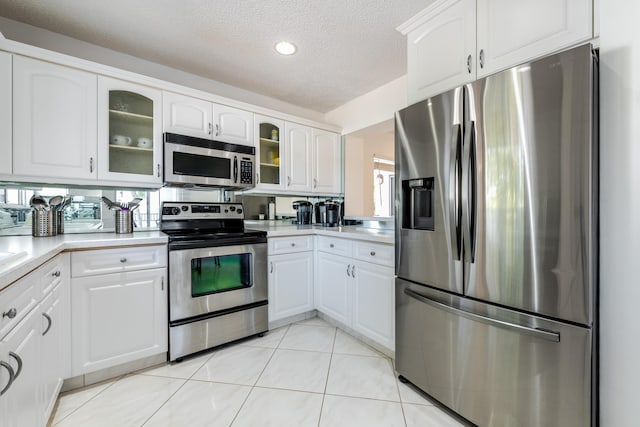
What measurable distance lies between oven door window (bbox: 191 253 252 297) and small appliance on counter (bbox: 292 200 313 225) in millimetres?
1069

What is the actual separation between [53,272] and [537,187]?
7.35ft

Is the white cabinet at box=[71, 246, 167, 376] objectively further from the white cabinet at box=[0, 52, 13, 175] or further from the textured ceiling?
the textured ceiling

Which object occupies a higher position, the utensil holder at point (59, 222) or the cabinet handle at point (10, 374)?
the utensil holder at point (59, 222)

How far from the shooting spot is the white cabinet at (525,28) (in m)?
1.10

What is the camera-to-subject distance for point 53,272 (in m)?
1.37

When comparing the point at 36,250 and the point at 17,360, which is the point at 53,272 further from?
the point at 17,360

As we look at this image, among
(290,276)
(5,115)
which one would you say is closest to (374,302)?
(290,276)

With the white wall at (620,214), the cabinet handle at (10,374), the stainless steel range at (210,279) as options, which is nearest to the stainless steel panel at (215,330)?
the stainless steel range at (210,279)

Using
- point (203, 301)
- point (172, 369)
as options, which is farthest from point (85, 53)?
point (172, 369)

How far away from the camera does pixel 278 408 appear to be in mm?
1485

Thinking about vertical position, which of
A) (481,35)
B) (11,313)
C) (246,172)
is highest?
(481,35)

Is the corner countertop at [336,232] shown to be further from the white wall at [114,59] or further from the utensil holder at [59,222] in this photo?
the utensil holder at [59,222]

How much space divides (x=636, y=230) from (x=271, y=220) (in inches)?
111

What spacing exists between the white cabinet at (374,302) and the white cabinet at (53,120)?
208cm
